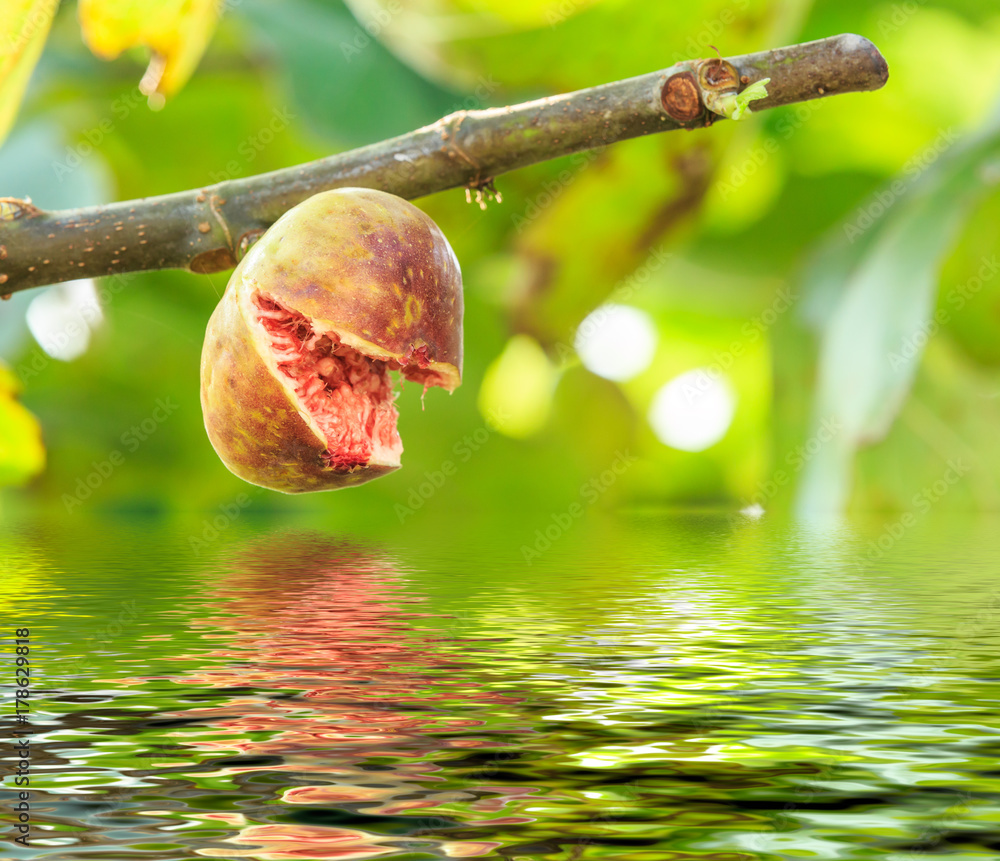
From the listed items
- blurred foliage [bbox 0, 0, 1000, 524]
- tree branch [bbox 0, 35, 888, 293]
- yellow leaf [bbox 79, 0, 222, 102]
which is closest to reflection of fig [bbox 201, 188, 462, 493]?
tree branch [bbox 0, 35, 888, 293]

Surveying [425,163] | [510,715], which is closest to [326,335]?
[425,163]

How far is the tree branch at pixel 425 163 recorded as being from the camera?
0.67 metres

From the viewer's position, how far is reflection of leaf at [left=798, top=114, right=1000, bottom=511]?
1.57 meters

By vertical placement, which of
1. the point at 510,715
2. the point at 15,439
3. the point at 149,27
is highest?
the point at 15,439

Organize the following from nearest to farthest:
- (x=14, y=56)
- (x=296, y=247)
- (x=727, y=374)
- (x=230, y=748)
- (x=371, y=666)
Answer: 1. (x=296, y=247)
2. (x=14, y=56)
3. (x=230, y=748)
4. (x=371, y=666)
5. (x=727, y=374)

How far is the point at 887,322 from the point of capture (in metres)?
1.62

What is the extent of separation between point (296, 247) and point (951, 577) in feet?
7.29

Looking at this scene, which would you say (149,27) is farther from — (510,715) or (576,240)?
(576,240)

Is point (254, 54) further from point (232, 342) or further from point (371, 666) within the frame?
point (232, 342)

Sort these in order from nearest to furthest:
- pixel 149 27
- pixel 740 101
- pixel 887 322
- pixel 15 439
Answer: pixel 740 101 → pixel 149 27 → pixel 887 322 → pixel 15 439

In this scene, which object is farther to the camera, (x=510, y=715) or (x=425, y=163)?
(x=510, y=715)

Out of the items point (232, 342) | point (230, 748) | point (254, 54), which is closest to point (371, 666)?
point (230, 748)

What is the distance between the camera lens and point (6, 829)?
895 mm

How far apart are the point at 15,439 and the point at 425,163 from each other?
1.61 metres
